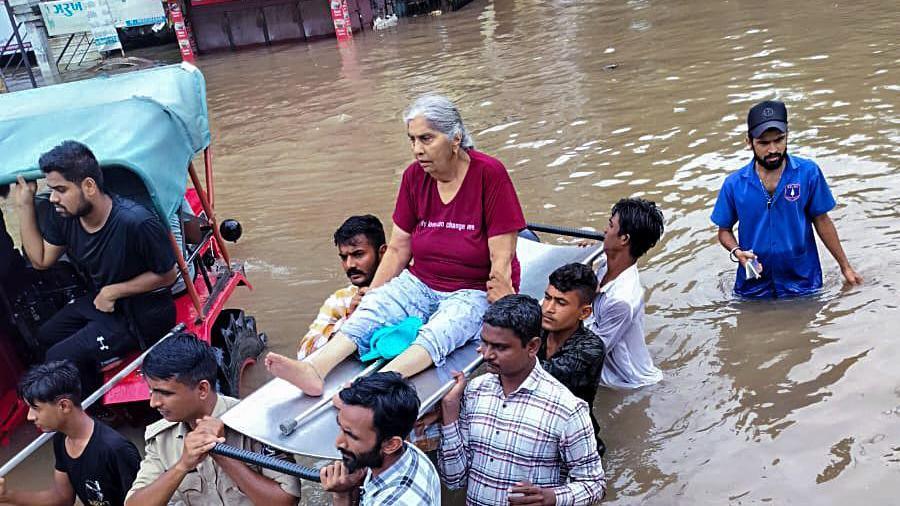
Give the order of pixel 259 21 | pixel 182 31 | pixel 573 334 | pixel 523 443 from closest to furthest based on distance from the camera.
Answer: pixel 523 443
pixel 573 334
pixel 182 31
pixel 259 21

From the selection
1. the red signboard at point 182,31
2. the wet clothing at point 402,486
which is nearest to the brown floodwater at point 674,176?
the wet clothing at point 402,486

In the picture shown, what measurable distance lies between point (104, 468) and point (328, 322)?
154cm

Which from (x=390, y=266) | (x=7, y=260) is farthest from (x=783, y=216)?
(x=7, y=260)

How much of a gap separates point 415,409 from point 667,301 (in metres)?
3.37

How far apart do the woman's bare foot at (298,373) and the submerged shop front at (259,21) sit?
751 inches

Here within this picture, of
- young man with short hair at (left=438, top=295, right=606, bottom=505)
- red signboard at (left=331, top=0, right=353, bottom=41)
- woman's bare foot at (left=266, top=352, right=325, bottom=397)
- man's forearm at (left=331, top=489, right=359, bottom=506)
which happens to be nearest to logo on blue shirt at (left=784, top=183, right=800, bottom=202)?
young man with short hair at (left=438, top=295, right=606, bottom=505)

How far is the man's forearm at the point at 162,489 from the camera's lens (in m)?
2.89

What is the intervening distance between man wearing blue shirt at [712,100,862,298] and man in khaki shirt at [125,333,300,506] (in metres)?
3.14

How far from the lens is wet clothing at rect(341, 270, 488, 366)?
3787 millimetres

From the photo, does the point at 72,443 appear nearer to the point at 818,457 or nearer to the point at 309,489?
the point at 309,489

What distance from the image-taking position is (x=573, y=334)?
3.63 m

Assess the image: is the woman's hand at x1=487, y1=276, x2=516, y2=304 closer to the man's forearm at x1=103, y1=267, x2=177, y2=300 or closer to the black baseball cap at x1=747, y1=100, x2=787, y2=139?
the black baseball cap at x1=747, y1=100, x2=787, y2=139

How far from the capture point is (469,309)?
3.91m

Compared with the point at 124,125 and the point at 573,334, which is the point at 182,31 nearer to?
the point at 124,125
